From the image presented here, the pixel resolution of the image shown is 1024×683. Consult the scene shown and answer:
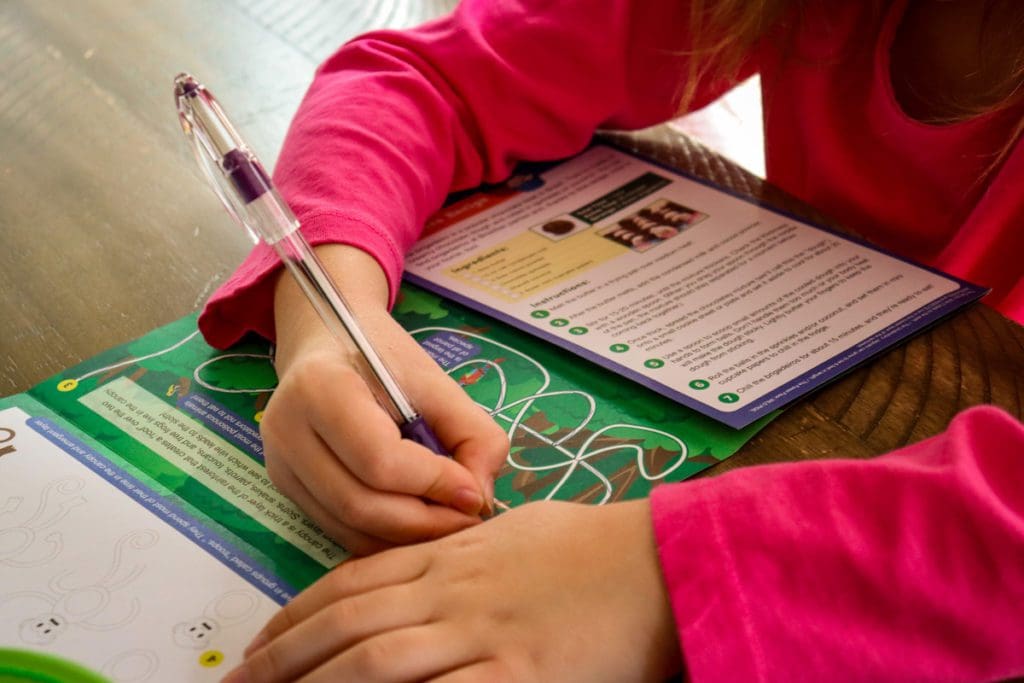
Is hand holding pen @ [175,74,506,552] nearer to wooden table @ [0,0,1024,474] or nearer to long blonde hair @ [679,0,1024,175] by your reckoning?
wooden table @ [0,0,1024,474]

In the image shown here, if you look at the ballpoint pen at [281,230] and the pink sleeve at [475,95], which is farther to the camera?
the pink sleeve at [475,95]

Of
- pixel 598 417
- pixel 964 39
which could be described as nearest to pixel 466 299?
pixel 598 417

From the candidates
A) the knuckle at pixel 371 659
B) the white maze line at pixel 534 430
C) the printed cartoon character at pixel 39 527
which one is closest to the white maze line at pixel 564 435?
the white maze line at pixel 534 430

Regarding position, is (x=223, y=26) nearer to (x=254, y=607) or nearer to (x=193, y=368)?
(x=193, y=368)

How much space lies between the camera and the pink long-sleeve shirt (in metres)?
0.42

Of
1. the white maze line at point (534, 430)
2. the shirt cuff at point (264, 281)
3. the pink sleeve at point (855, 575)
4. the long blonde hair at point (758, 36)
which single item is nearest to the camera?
the pink sleeve at point (855, 575)

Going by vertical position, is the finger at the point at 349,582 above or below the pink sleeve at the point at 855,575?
above

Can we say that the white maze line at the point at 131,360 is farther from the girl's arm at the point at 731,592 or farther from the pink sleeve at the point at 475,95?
the girl's arm at the point at 731,592

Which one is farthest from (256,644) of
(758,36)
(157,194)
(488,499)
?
(758,36)

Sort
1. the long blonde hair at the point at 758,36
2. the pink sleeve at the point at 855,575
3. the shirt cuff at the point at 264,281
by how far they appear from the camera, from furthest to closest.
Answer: the long blonde hair at the point at 758,36, the shirt cuff at the point at 264,281, the pink sleeve at the point at 855,575

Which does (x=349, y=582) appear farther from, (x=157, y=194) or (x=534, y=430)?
(x=157, y=194)

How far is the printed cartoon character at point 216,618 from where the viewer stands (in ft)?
1.49

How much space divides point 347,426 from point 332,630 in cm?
10

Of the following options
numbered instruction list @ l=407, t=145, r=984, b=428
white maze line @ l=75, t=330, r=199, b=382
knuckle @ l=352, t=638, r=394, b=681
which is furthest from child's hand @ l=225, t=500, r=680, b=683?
white maze line @ l=75, t=330, r=199, b=382
